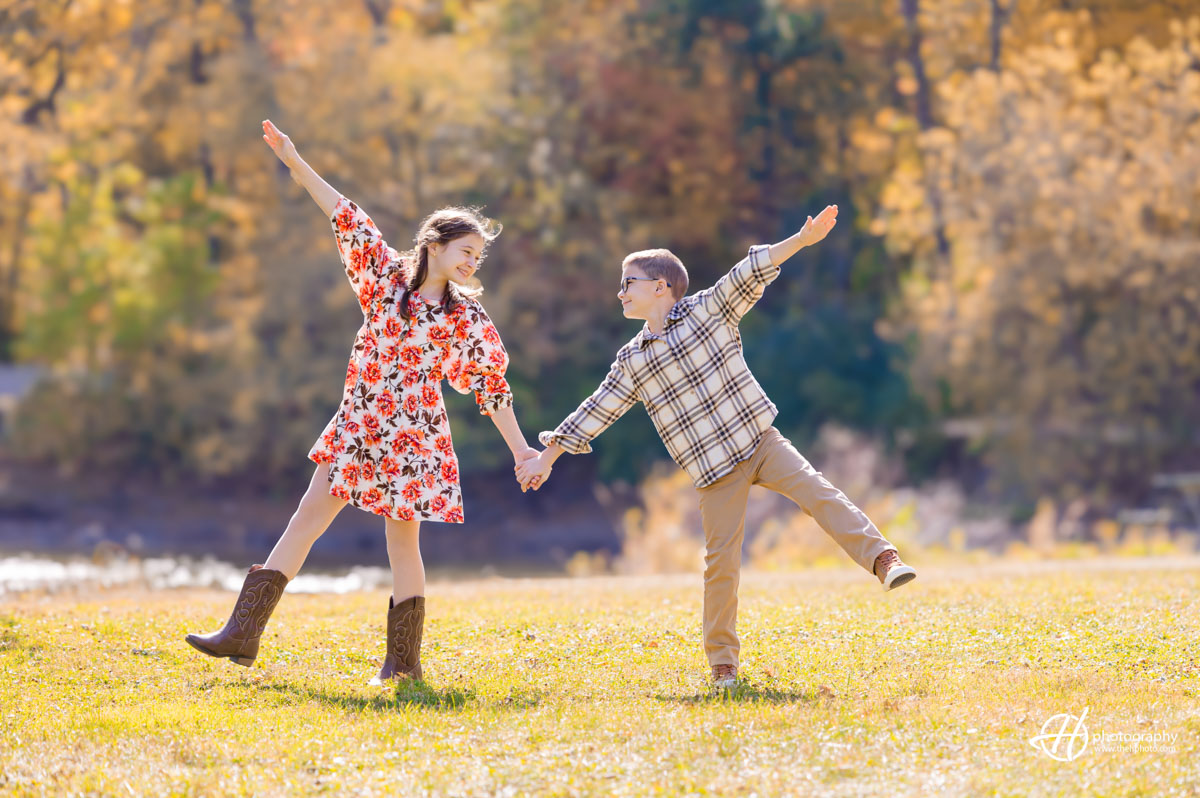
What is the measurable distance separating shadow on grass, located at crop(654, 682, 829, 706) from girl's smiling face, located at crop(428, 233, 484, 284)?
6.21 ft

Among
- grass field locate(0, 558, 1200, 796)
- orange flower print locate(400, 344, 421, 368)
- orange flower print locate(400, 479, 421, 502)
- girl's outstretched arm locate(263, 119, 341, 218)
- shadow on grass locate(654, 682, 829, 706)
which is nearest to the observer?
grass field locate(0, 558, 1200, 796)

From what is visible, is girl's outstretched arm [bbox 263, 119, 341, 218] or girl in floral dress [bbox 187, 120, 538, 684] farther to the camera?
girl's outstretched arm [bbox 263, 119, 341, 218]

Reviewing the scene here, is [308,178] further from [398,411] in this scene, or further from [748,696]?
[748,696]

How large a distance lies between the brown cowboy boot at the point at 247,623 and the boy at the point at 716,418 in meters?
1.12

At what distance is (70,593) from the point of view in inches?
424

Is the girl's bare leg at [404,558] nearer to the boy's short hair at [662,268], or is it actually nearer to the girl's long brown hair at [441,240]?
the girl's long brown hair at [441,240]

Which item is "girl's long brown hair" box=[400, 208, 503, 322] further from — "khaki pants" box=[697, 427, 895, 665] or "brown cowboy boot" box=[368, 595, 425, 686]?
"khaki pants" box=[697, 427, 895, 665]

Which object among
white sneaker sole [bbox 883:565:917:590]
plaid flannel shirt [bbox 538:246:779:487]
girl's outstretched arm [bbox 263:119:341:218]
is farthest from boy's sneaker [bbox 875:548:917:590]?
girl's outstretched arm [bbox 263:119:341:218]

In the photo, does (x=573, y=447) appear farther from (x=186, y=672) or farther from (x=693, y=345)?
(x=186, y=672)

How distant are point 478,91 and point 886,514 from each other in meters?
14.0

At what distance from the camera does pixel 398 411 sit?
19.1 feet

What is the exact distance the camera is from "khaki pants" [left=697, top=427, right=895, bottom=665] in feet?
18.7

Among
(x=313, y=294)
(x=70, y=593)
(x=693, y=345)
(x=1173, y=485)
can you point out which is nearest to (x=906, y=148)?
(x=1173, y=485)

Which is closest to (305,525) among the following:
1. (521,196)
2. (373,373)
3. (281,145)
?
(373,373)
